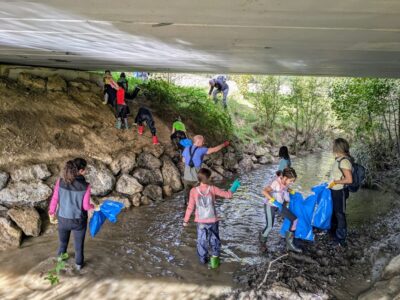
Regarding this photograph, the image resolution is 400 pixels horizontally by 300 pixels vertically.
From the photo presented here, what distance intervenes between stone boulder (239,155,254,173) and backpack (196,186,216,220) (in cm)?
851

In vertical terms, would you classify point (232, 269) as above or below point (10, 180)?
below

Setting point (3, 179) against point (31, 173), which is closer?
point (3, 179)

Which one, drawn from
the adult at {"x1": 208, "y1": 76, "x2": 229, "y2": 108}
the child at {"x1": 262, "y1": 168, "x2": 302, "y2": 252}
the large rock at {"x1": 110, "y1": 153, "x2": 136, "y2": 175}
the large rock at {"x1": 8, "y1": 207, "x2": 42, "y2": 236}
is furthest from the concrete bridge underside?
the adult at {"x1": 208, "y1": 76, "x2": 229, "y2": 108}

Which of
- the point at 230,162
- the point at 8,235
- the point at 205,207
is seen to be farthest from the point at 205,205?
the point at 230,162

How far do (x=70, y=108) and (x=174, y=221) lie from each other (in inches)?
185

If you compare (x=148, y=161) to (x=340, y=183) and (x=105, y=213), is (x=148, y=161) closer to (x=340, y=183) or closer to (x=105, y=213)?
(x=105, y=213)

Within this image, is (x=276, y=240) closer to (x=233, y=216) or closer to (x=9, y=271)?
(x=233, y=216)

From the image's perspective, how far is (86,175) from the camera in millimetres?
8438

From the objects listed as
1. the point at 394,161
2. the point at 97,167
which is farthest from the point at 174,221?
the point at 394,161

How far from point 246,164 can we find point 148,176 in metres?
5.75

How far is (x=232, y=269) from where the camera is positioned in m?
5.53

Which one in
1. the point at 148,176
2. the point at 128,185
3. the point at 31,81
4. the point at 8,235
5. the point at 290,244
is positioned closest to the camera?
the point at 290,244

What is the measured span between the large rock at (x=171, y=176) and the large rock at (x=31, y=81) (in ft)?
13.6

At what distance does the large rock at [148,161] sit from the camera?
32.6 feet
